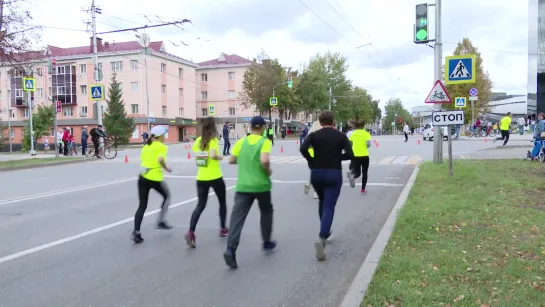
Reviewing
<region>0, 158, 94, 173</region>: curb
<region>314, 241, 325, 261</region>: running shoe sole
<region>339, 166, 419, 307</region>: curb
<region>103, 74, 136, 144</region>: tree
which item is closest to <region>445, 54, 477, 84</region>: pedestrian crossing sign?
<region>339, 166, 419, 307</region>: curb

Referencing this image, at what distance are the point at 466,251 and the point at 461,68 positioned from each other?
734 centimetres

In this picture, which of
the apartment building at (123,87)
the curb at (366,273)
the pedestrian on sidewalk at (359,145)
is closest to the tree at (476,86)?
the apartment building at (123,87)

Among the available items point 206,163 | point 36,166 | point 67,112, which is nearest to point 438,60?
point 206,163

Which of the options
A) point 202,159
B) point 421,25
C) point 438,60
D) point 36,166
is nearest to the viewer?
point 202,159

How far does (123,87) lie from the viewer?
59.0 meters

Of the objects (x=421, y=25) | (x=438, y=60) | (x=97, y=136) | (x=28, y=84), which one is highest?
(x=421, y=25)

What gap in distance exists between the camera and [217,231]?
6812mm

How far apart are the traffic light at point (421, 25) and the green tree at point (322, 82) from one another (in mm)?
53095

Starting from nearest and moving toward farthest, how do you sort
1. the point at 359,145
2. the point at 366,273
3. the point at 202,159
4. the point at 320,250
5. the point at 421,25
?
the point at 366,273
the point at 320,250
the point at 202,159
the point at 359,145
the point at 421,25

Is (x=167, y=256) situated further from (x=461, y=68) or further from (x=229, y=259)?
(x=461, y=68)

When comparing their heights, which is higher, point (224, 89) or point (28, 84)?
point (224, 89)

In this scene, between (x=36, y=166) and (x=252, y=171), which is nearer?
(x=252, y=171)

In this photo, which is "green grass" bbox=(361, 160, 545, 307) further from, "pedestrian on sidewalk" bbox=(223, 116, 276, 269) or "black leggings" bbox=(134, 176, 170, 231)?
A: "black leggings" bbox=(134, 176, 170, 231)

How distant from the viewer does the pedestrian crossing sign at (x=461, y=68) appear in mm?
11070
